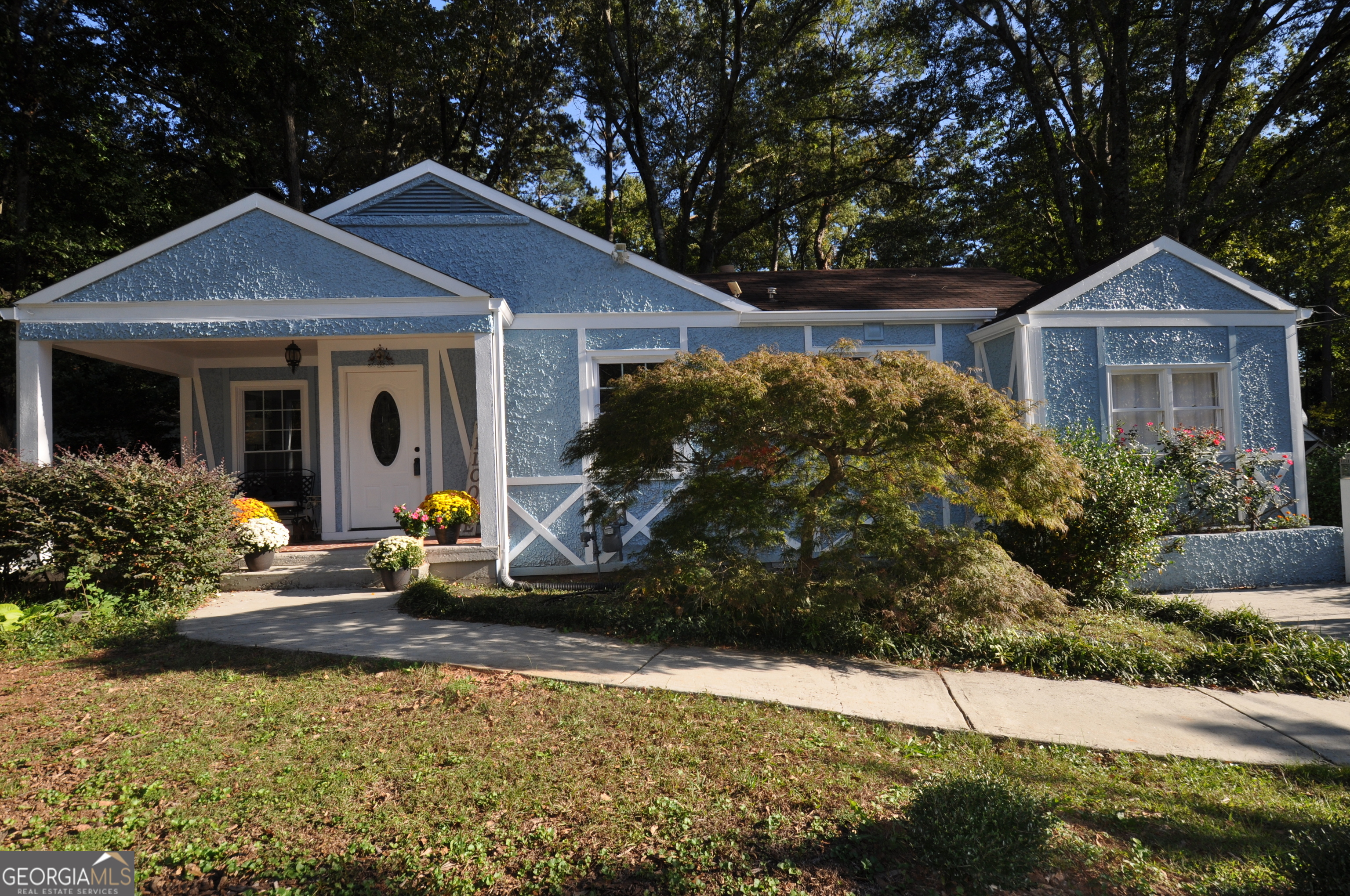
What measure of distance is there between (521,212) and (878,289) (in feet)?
18.4

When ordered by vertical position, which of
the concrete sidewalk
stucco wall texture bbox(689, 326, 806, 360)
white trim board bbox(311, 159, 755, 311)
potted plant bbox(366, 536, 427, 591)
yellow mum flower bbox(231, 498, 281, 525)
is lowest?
the concrete sidewalk

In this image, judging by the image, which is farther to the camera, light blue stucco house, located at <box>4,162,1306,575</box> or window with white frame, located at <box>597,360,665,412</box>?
window with white frame, located at <box>597,360,665,412</box>

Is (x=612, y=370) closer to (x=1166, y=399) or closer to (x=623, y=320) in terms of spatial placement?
(x=623, y=320)

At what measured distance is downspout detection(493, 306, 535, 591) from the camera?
8656 millimetres

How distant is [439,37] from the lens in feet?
57.9

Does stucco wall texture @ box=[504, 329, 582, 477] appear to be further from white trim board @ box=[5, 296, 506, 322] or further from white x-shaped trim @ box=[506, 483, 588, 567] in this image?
white trim board @ box=[5, 296, 506, 322]

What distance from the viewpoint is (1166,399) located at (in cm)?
981

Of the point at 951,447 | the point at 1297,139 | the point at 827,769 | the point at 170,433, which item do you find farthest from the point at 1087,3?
the point at 170,433

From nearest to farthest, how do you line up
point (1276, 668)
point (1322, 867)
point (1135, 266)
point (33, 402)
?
Answer: point (1322, 867)
point (1276, 668)
point (33, 402)
point (1135, 266)

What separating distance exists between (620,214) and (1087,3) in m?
14.7

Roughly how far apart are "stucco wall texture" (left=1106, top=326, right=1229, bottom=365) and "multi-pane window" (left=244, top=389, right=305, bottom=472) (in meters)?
11.5

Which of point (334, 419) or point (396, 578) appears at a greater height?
point (334, 419)

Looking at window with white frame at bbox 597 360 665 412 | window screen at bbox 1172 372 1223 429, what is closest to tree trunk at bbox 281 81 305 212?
window with white frame at bbox 597 360 665 412

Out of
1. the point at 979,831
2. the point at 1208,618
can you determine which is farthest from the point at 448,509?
the point at 1208,618
